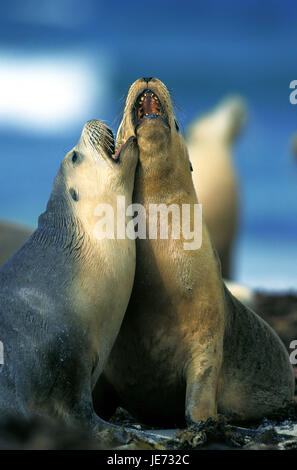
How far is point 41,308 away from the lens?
15.5 feet

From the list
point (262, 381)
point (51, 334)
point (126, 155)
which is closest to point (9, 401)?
point (51, 334)

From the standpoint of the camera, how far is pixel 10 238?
31.7 feet

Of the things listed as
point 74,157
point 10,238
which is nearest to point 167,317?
point 74,157

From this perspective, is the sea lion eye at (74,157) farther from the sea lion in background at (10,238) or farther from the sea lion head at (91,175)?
the sea lion in background at (10,238)

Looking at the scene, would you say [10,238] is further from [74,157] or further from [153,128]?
[153,128]

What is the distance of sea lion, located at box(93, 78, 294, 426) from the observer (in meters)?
5.32

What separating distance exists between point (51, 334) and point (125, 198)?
1.07m

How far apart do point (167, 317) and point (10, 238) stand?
4670mm

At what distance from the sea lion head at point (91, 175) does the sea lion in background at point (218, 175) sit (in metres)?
7.40

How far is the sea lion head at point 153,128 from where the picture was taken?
5.42 m

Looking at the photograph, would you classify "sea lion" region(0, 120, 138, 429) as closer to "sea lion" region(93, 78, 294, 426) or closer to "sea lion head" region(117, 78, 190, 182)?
"sea lion head" region(117, 78, 190, 182)

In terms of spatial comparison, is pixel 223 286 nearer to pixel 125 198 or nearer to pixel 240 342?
pixel 240 342

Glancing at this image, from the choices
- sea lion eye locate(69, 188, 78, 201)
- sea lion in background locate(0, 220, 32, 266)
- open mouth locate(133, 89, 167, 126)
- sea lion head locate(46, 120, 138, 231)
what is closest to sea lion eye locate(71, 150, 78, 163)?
sea lion head locate(46, 120, 138, 231)

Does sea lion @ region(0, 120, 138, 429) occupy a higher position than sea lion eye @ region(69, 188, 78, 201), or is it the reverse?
sea lion eye @ region(69, 188, 78, 201)
